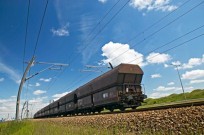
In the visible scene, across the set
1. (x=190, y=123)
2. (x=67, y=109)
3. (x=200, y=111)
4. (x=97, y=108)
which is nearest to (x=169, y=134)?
(x=190, y=123)

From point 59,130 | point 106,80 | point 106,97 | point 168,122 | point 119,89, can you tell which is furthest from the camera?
point 106,80

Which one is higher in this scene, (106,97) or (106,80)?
(106,80)

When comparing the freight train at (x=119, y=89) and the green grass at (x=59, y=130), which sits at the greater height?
the freight train at (x=119, y=89)

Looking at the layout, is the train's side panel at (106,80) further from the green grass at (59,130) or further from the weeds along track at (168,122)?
the weeds along track at (168,122)

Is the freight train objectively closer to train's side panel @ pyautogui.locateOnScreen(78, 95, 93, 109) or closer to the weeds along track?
train's side panel @ pyautogui.locateOnScreen(78, 95, 93, 109)

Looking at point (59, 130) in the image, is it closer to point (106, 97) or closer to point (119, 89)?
point (119, 89)

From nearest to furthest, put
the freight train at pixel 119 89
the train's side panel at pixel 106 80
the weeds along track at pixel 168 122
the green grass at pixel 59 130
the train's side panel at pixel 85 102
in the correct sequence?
the weeds along track at pixel 168 122 < the green grass at pixel 59 130 < the freight train at pixel 119 89 < the train's side panel at pixel 106 80 < the train's side panel at pixel 85 102

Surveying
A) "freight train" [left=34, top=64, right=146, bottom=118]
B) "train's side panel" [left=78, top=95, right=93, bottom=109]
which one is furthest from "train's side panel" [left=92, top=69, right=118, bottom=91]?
"train's side panel" [left=78, top=95, right=93, bottom=109]

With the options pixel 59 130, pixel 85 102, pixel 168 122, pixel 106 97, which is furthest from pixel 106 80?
pixel 168 122

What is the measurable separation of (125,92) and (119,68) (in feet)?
7.25

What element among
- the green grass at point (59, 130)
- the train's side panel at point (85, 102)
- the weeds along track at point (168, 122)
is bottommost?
the green grass at point (59, 130)

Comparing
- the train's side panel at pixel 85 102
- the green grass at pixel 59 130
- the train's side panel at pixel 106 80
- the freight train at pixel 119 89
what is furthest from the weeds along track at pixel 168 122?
the train's side panel at pixel 85 102

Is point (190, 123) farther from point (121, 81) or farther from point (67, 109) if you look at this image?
point (67, 109)

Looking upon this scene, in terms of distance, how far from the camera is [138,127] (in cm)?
868
